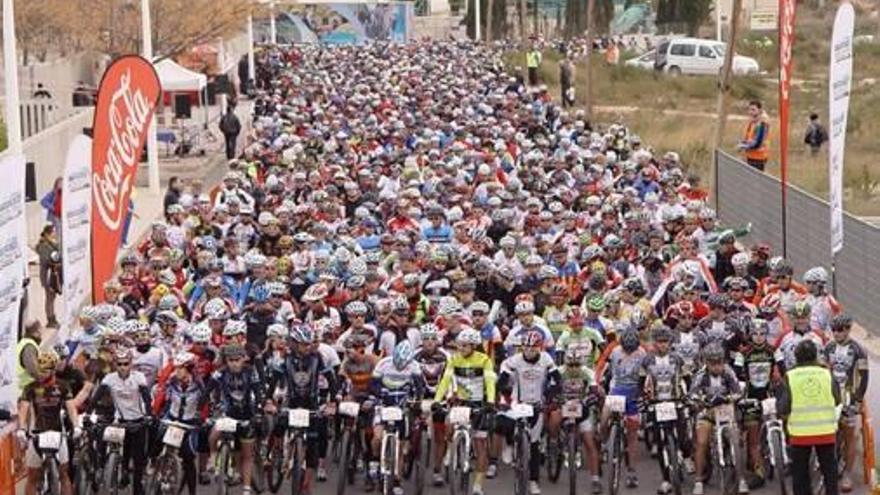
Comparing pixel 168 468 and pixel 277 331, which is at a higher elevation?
pixel 277 331

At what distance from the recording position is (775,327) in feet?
54.5

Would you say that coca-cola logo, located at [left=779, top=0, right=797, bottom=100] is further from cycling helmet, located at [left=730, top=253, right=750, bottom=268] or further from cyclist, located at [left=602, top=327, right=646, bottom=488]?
cyclist, located at [left=602, top=327, right=646, bottom=488]

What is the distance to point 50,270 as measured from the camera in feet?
79.5

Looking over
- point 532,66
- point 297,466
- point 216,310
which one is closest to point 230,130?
point 532,66

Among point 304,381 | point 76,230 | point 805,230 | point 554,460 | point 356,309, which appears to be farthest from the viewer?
point 805,230

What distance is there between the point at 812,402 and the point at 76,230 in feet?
25.4

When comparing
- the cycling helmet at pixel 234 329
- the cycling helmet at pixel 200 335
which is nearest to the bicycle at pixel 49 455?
the cycling helmet at pixel 200 335

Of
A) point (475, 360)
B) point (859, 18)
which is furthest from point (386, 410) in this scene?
point (859, 18)

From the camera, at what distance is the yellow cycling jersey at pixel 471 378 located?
15719 mm

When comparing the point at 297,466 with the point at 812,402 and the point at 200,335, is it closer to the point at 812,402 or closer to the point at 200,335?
the point at 200,335

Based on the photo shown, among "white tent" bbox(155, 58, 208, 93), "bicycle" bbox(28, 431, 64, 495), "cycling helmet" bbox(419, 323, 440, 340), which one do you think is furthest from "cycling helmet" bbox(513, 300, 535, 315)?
"white tent" bbox(155, 58, 208, 93)

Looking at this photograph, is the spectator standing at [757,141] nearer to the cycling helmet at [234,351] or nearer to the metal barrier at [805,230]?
the metal barrier at [805,230]

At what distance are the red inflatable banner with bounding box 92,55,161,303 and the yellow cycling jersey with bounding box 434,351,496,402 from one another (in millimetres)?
4958

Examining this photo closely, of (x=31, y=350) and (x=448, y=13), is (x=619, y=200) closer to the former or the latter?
(x=31, y=350)
